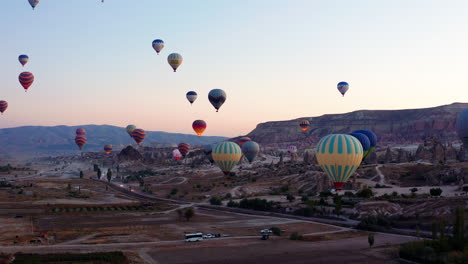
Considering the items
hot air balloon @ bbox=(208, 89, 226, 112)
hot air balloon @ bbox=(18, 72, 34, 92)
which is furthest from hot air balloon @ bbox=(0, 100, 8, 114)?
hot air balloon @ bbox=(208, 89, 226, 112)

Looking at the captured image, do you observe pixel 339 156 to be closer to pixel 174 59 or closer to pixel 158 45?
pixel 174 59

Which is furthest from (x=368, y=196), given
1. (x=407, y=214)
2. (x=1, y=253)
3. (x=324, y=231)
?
(x=1, y=253)

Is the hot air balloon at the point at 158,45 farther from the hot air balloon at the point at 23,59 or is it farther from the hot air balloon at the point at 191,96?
the hot air balloon at the point at 23,59

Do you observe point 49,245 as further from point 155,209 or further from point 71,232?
point 155,209

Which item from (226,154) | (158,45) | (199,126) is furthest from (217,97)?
(199,126)

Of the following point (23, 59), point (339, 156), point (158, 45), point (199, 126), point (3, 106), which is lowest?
point (339, 156)

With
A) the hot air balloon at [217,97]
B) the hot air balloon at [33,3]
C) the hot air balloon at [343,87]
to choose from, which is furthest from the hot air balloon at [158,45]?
the hot air balloon at [343,87]
